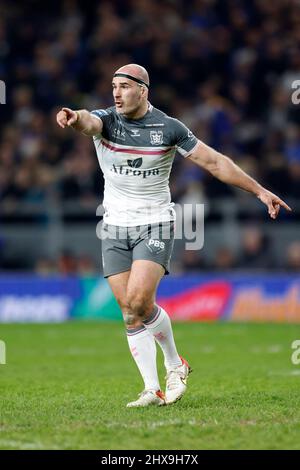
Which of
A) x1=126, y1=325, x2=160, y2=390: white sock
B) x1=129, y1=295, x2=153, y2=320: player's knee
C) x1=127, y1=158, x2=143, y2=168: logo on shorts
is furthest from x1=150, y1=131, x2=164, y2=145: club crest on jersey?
x1=126, y1=325, x2=160, y2=390: white sock

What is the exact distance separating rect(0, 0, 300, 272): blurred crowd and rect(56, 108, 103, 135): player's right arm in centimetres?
1181

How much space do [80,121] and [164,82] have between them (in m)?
15.1

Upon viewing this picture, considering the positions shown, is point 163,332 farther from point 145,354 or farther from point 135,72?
point 135,72

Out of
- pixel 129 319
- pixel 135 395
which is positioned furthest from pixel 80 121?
pixel 135 395

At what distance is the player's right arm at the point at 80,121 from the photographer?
27.1ft

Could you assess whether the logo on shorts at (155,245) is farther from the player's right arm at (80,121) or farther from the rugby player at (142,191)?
the player's right arm at (80,121)

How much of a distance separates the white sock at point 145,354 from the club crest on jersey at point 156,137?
64.6 inches

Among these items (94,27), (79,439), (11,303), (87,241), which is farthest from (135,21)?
(79,439)

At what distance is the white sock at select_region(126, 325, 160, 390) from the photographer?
8.98m

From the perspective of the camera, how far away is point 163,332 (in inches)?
359

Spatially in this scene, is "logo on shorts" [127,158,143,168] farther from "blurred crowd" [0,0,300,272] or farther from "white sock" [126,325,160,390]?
"blurred crowd" [0,0,300,272]

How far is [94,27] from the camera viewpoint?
2472 cm

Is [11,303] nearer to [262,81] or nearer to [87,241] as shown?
[87,241]

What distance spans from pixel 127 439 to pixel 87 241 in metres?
14.2
